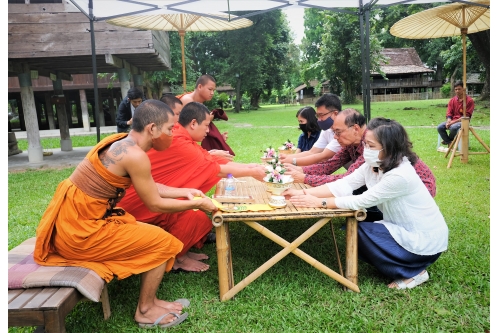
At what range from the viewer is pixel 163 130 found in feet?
9.04

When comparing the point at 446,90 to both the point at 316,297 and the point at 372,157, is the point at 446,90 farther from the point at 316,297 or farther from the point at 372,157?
the point at 316,297

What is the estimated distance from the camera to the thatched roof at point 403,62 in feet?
130

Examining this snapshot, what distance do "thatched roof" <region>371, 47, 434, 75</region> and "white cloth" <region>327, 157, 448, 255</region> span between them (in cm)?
3946

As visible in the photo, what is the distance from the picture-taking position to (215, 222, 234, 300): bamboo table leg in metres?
2.90

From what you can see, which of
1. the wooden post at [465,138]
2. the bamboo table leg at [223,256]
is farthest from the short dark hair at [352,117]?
the wooden post at [465,138]

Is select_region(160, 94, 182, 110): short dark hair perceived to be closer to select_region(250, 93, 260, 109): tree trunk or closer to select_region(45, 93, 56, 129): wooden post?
select_region(45, 93, 56, 129): wooden post

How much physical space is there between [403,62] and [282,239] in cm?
4236

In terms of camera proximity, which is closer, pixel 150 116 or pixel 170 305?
pixel 150 116

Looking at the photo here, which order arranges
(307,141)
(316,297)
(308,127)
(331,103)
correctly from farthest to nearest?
1. (307,141)
2. (308,127)
3. (331,103)
4. (316,297)

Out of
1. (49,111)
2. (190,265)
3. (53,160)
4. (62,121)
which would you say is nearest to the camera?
(190,265)

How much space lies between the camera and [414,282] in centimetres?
314

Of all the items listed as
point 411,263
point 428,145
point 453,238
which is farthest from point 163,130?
point 428,145

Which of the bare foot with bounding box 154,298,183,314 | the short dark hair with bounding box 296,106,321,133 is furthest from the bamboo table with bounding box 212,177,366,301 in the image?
the short dark hair with bounding box 296,106,321,133

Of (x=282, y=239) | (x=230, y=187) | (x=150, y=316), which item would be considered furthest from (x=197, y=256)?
(x=282, y=239)
